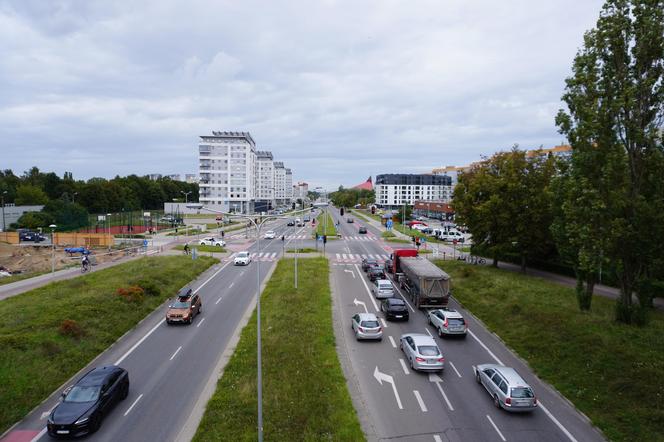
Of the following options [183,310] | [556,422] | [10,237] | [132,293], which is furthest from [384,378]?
[10,237]

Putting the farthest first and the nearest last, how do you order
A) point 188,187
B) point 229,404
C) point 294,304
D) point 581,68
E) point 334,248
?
point 188,187, point 334,248, point 294,304, point 581,68, point 229,404

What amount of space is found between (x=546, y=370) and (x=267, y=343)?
1429 cm

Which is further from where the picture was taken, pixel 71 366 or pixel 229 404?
pixel 71 366

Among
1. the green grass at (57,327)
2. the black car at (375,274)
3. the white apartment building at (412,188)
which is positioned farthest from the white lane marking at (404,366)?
the white apartment building at (412,188)

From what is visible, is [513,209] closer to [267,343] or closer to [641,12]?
[641,12]

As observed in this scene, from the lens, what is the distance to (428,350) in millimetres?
19578

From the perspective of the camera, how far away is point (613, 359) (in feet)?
62.9

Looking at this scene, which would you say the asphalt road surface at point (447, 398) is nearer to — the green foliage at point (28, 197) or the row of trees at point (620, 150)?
the row of trees at point (620, 150)

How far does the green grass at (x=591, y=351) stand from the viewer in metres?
15.5

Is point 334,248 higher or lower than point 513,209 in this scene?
lower

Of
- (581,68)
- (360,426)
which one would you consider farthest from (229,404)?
(581,68)

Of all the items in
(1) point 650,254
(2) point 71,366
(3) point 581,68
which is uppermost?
(3) point 581,68

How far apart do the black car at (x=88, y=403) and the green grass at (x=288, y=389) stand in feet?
12.5

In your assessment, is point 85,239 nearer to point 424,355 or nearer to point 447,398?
point 424,355
